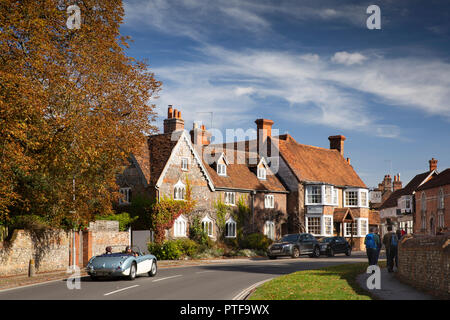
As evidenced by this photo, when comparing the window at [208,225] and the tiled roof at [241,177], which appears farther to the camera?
the tiled roof at [241,177]

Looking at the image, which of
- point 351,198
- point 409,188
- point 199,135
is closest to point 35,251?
point 199,135

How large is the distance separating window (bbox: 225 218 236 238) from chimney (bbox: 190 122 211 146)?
7.72 m

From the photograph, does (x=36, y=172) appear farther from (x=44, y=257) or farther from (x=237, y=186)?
(x=237, y=186)

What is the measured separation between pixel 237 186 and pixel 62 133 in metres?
24.7

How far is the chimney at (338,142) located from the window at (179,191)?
28.0 meters

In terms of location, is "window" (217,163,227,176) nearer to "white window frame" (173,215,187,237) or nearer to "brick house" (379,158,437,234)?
"white window frame" (173,215,187,237)

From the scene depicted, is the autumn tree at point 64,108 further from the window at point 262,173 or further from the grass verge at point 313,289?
the window at point 262,173

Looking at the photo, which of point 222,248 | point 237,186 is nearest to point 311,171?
point 237,186

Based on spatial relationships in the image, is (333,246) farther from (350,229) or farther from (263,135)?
(263,135)

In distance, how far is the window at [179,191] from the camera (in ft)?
132

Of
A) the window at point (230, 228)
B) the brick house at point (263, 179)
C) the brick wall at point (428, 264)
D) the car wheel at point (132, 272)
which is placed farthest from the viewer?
the window at point (230, 228)

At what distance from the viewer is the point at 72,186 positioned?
2530 centimetres

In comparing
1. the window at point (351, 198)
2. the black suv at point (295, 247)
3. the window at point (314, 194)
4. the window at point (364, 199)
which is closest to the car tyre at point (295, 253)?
the black suv at point (295, 247)

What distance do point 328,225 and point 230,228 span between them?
1232cm
